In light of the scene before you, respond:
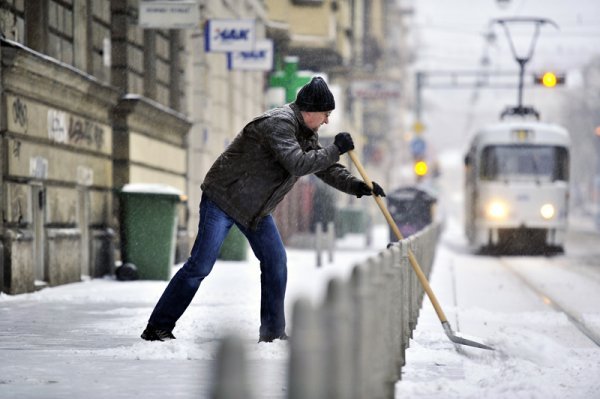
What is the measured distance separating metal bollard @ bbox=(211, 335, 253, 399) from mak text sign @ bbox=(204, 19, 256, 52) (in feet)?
55.5

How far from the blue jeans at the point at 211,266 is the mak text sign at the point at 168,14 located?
29.7 feet

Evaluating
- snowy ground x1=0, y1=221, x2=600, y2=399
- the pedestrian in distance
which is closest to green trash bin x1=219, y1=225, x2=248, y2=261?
snowy ground x1=0, y1=221, x2=600, y2=399

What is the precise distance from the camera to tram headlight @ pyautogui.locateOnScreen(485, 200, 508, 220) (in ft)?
87.5

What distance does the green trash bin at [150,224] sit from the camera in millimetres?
14953

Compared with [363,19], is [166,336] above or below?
below

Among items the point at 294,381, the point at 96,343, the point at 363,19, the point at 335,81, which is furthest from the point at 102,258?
the point at 363,19

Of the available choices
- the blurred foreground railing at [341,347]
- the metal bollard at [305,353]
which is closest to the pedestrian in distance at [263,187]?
the blurred foreground railing at [341,347]

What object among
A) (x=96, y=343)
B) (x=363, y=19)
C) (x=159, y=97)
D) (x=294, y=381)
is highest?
(x=363, y=19)

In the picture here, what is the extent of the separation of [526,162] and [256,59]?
8.22 meters

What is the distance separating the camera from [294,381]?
3324 millimetres

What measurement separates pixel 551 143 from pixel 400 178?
2789 inches

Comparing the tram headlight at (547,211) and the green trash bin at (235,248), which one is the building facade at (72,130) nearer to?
the green trash bin at (235,248)

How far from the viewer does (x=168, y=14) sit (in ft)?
53.9

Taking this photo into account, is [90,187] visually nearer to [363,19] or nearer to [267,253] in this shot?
[267,253]
